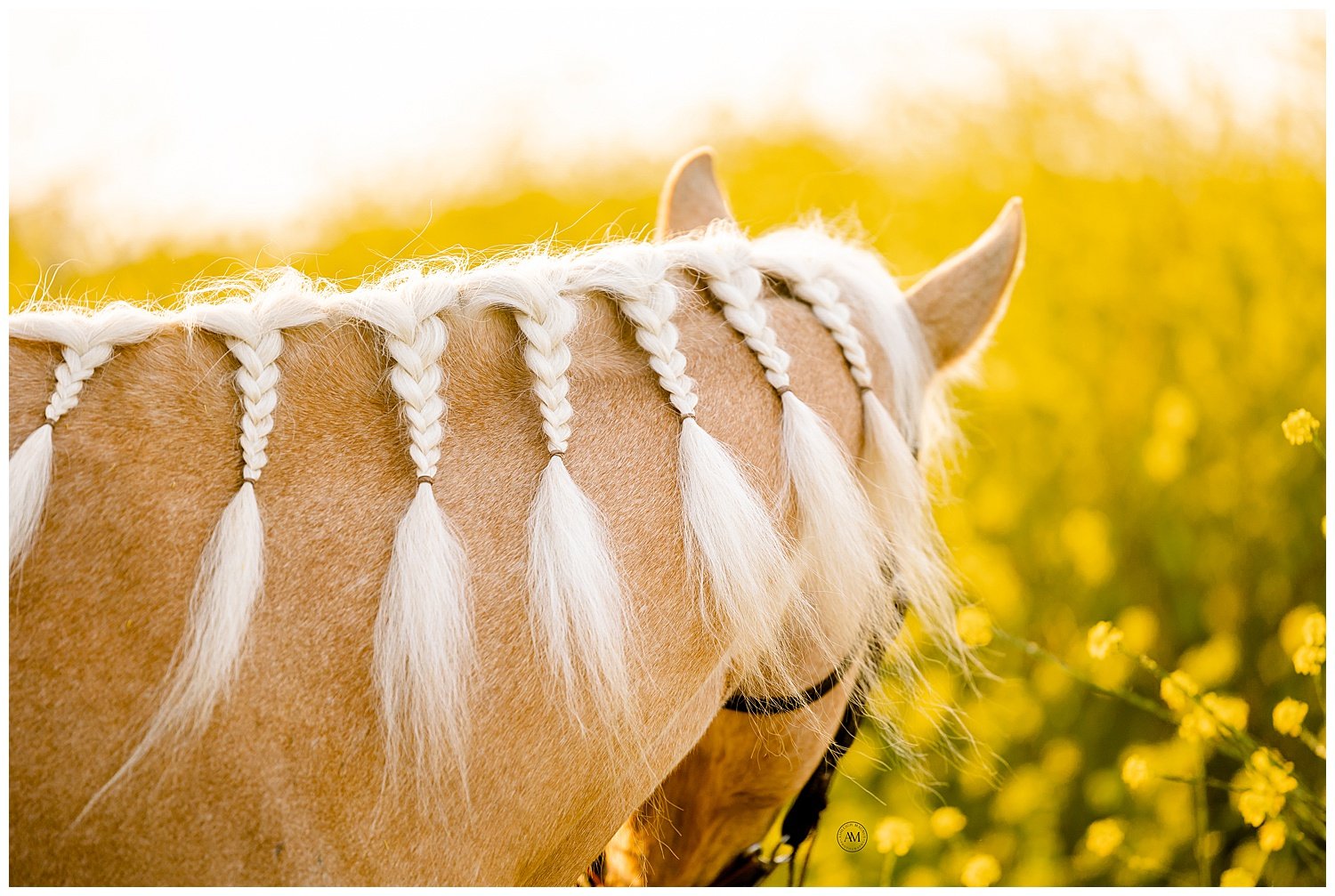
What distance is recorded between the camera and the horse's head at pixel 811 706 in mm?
799

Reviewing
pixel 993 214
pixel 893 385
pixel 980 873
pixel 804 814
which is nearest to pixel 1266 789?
pixel 980 873

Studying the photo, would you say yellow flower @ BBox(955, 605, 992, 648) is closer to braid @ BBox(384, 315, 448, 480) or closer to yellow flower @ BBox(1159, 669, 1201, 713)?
yellow flower @ BBox(1159, 669, 1201, 713)

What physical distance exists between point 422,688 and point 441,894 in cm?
16

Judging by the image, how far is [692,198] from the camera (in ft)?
3.38

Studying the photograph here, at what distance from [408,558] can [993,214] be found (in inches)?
90.0

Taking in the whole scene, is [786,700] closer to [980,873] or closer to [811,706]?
[811,706]

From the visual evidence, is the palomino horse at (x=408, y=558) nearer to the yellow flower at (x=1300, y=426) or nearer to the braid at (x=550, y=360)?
the braid at (x=550, y=360)

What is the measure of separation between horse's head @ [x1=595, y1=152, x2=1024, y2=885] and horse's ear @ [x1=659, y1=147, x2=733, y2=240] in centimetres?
2

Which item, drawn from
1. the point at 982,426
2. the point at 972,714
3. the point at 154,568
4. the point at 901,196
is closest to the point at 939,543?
the point at 154,568

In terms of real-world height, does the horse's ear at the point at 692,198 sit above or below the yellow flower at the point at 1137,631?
above

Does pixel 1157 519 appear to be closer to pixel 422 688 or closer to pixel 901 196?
pixel 901 196

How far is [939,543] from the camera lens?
2.87 feet

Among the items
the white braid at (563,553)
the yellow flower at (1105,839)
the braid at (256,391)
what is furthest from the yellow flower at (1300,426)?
the braid at (256,391)

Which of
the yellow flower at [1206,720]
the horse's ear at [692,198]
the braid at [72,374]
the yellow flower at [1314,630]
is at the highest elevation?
the horse's ear at [692,198]
